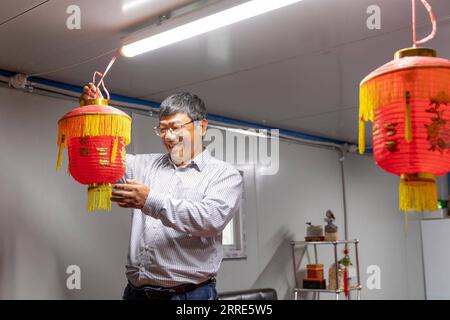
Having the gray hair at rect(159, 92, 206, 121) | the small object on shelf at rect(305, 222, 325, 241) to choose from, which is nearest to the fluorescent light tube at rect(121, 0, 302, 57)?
the gray hair at rect(159, 92, 206, 121)

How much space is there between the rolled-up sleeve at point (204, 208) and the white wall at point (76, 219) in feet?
5.65

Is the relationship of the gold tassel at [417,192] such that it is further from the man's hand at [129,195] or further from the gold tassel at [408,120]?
the man's hand at [129,195]

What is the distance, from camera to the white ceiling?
8.07 feet

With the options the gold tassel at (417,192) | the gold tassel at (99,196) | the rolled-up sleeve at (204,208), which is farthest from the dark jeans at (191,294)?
the gold tassel at (417,192)

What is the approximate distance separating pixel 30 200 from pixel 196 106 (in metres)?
1.70

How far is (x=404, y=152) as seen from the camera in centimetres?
131

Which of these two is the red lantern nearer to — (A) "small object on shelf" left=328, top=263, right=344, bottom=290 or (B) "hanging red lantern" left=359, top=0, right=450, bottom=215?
(B) "hanging red lantern" left=359, top=0, right=450, bottom=215

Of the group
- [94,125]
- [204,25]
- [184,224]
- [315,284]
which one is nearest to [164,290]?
[184,224]

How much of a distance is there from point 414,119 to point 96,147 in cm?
99

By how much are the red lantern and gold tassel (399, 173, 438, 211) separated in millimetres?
920

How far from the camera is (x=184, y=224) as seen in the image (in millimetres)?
1781

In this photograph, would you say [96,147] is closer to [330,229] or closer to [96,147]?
[96,147]
